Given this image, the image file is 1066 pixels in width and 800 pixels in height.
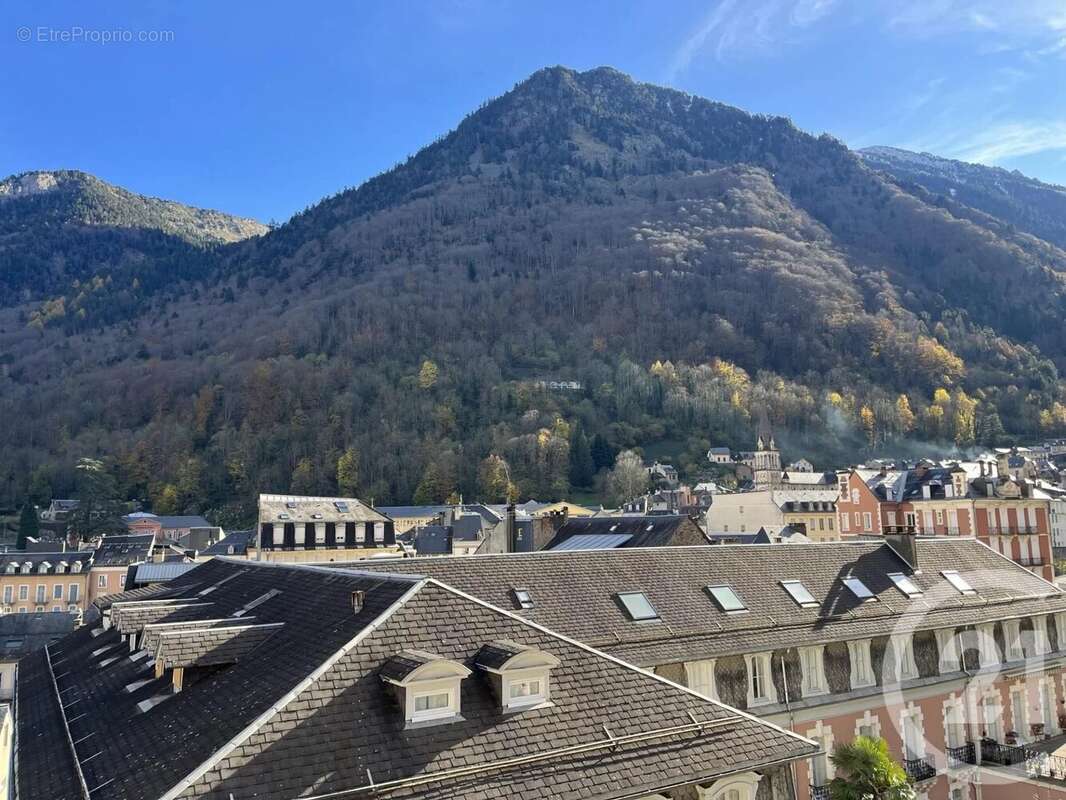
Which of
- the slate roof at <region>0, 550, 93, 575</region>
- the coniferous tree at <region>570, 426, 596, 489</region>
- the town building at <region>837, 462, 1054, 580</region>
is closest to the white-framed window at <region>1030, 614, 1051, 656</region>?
the town building at <region>837, 462, 1054, 580</region>

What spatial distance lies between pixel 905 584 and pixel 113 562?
239 feet

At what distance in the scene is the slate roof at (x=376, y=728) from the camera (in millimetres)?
9953

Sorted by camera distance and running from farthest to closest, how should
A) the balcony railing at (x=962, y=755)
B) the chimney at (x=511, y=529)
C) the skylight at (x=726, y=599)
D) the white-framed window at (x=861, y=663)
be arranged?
the chimney at (x=511, y=529), the balcony railing at (x=962, y=755), the white-framed window at (x=861, y=663), the skylight at (x=726, y=599)

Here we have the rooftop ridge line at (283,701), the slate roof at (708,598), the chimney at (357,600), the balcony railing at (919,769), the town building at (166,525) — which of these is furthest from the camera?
the town building at (166,525)

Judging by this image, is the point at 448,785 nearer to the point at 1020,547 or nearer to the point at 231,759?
the point at 231,759

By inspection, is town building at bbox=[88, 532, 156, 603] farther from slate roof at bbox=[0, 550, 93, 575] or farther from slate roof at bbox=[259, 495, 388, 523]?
slate roof at bbox=[259, 495, 388, 523]

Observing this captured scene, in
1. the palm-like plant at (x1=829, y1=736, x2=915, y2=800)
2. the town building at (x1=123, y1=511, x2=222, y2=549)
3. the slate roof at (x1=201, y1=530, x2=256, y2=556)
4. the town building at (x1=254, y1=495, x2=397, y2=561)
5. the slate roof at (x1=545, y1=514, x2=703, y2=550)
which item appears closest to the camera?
the palm-like plant at (x1=829, y1=736, x2=915, y2=800)

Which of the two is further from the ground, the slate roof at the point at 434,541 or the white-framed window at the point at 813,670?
the white-framed window at the point at 813,670

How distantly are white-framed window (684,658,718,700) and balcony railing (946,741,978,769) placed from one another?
27.6 feet

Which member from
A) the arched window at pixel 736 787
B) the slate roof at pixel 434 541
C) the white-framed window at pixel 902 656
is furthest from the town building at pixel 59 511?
the arched window at pixel 736 787

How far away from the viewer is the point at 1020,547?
158 ft

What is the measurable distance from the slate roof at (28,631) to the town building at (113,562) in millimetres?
27700

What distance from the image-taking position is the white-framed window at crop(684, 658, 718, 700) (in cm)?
1697

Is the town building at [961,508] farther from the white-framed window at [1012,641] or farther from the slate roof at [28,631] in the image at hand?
the slate roof at [28,631]
